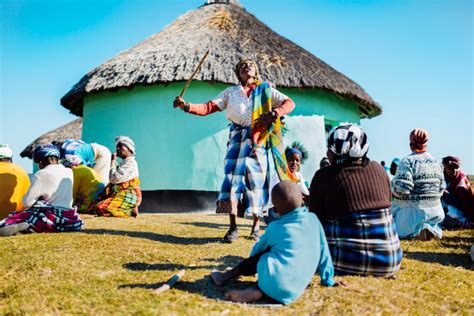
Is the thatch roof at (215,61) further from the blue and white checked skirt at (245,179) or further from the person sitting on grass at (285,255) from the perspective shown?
the person sitting on grass at (285,255)

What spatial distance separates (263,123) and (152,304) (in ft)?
8.48

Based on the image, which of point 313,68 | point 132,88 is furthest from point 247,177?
point 313,68

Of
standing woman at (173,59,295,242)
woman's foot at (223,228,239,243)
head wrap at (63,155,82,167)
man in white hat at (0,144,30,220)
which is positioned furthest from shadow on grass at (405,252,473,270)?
head wrap at (63,155,82,167)

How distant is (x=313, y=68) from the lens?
1362 centimetres

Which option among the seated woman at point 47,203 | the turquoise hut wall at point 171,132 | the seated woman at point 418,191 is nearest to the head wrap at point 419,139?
the seated woman at point 418,191

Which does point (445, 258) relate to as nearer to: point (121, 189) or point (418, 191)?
point (418, 191)

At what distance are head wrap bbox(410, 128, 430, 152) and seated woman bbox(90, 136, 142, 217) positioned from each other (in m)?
4.43

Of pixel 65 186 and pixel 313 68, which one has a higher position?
pixel 313 68

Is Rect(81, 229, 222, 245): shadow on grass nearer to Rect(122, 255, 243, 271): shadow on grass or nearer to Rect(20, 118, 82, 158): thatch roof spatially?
Rect(122, 255, 243, 271): shadow on grass

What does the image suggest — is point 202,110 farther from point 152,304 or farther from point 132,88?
point 132,88

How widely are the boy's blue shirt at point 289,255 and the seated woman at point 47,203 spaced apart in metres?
3.47

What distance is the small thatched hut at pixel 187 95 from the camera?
12055 mm

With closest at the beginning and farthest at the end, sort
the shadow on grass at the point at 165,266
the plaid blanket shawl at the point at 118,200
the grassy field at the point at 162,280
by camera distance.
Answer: the grassy field at the point at 162,280 < the shadow on grass at the point at 165,266 < the plaid blanket shawl at the point at 118,200

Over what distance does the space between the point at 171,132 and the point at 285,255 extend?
949 centimetres
